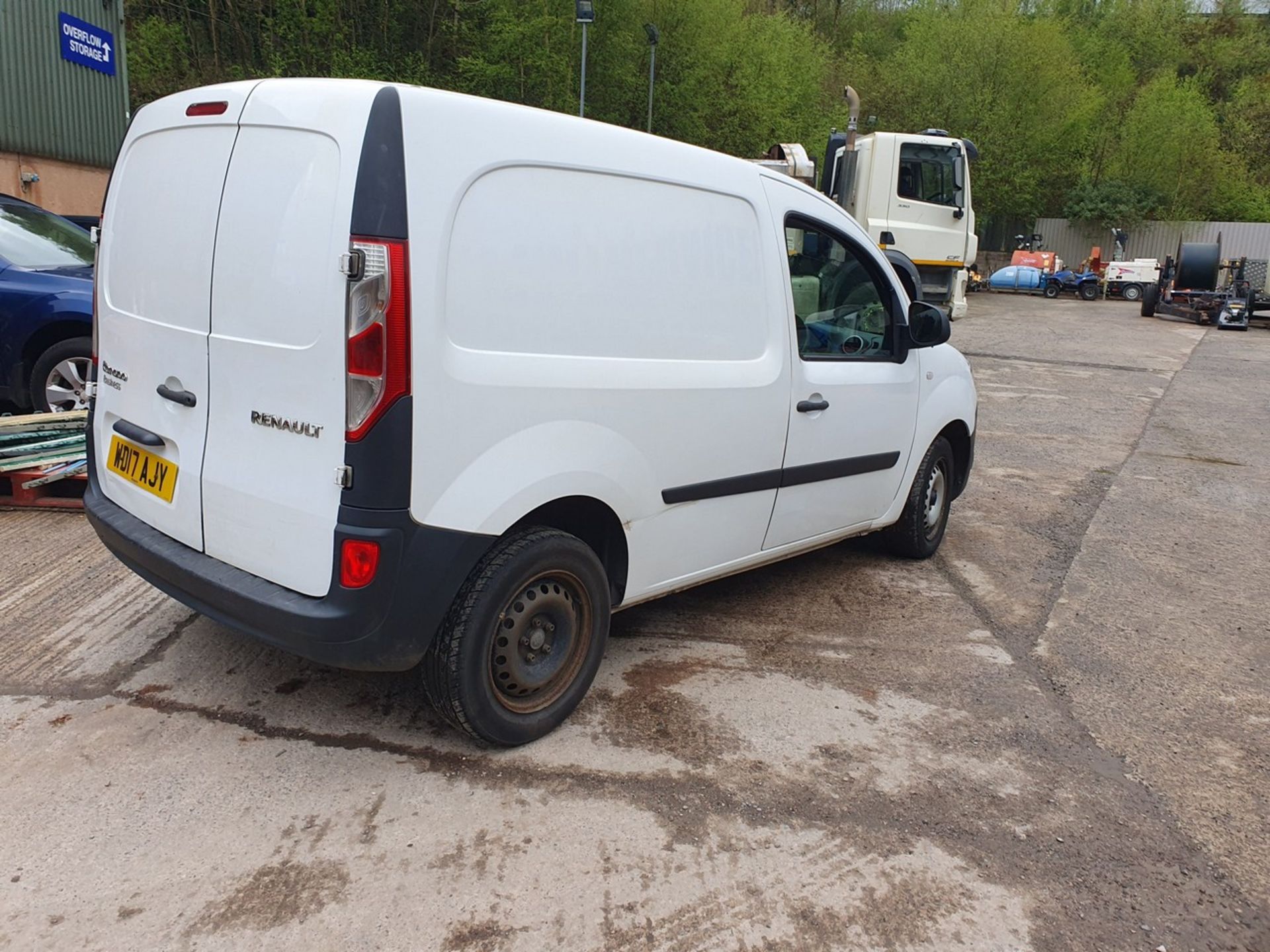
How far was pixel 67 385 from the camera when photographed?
5711mm

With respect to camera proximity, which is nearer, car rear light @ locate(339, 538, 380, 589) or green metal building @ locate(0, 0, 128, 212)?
car rear light @ locate(339, 538, 380, 589)

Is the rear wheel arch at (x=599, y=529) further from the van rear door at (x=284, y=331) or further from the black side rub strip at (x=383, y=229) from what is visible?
the van rear door at (x=284, y=331)

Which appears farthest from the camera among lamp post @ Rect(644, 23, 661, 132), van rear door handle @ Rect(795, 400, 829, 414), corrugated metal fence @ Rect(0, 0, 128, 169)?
lamp post @ Rect(644, 23, 661, 132)

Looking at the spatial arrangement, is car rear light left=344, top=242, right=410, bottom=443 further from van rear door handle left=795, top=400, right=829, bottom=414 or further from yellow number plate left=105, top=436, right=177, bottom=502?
van rear door handle left=795, top=400, right=829, bottom=414

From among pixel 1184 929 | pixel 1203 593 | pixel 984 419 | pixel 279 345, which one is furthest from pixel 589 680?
pixel 984 419

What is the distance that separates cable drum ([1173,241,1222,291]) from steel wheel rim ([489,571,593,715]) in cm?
2368

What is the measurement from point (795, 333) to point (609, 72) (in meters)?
21.9

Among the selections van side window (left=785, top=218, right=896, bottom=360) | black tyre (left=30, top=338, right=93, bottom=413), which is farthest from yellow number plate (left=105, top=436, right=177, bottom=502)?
black tyre (left=30, top=338, right=93, bottom=413)

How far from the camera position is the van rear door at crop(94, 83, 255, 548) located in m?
2.72

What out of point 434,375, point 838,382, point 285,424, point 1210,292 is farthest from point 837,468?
point 1210,292

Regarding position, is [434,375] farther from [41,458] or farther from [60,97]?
[60,97]

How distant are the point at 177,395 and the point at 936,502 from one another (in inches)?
147

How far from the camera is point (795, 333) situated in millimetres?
3621

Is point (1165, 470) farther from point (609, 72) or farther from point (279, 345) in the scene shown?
point (609, 72)
